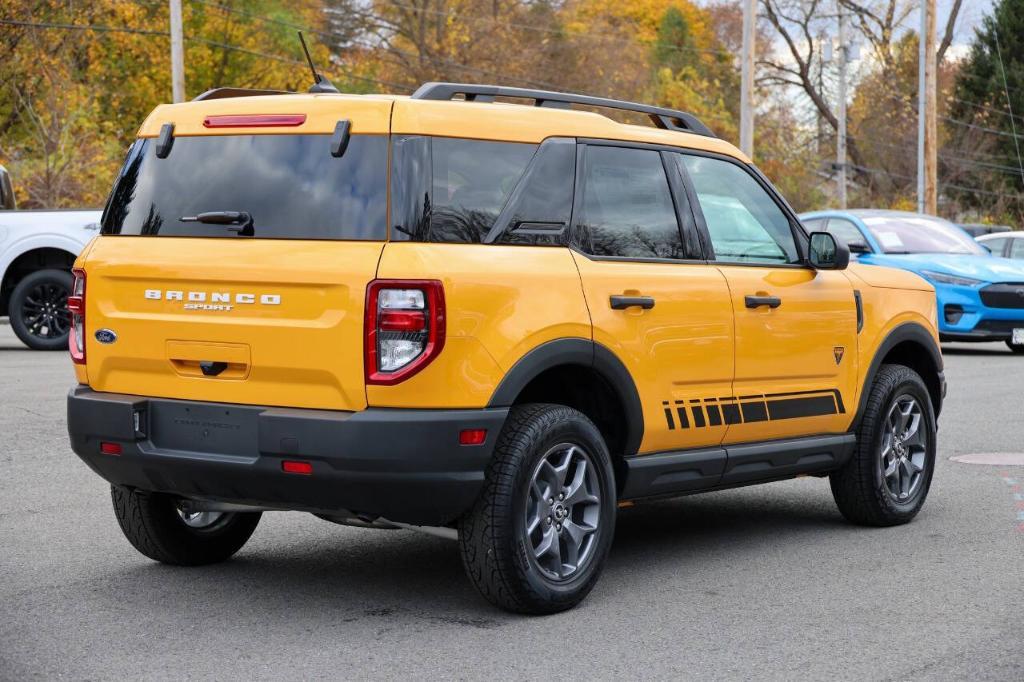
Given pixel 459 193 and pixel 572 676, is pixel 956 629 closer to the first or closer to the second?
pixel 572 676

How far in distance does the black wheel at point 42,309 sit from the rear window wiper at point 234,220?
478 inches

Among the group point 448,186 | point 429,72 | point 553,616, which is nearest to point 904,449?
point 553,616

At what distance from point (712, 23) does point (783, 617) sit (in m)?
79.1

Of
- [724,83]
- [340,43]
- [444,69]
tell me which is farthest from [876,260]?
[724,83]

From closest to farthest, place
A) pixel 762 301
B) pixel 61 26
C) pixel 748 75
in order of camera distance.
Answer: pixel 762 301 → pixel 748 75 → pixel 61 26

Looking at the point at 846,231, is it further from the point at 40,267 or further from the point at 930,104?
the point at 930,104

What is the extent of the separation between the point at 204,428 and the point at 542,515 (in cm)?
128

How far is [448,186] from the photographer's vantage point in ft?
18.0

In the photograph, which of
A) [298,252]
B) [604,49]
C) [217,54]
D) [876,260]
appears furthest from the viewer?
[604,49]

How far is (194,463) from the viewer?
546cm

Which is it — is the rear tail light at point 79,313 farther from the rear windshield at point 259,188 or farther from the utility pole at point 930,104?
the utility pole at point 930,104

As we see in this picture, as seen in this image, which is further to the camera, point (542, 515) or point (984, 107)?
point (984, 107)

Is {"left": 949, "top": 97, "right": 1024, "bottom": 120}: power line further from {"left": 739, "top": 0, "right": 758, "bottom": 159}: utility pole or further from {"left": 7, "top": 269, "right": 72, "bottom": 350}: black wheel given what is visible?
{"left": 7, "top": 269, "right": 72, "bottom": 350}: black wheel

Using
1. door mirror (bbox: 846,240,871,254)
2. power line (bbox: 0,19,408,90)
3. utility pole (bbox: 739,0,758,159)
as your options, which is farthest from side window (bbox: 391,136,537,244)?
power line (bbox: 0,19,408,90)
